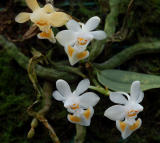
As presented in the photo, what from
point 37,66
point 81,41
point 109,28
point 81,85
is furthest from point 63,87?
point 109,28

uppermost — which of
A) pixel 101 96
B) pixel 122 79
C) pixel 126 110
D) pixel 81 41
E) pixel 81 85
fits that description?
pixel 81 41

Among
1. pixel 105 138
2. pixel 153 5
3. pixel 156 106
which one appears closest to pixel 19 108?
pixel 105 138

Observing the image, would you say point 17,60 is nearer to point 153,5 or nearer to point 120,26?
point 120,26

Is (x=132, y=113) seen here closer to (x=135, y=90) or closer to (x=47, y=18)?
(x=135, y=90)

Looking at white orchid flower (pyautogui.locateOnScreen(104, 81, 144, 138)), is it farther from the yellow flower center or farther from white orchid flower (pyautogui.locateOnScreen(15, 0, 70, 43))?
white orchid flower (pyautogui.locateOnScreen(15, 0, 70, 43))

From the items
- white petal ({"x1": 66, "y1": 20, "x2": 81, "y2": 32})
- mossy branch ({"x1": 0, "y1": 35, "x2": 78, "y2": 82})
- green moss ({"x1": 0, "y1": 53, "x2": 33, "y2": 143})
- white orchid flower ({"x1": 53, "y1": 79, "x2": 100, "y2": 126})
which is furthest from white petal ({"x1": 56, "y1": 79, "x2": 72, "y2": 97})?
green moss ({"x1": 0, "y1": 53, "x2": 33, "y2": 143})

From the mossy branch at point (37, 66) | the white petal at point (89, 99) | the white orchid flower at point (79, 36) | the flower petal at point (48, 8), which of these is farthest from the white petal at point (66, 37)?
the mossy branch at point (37, 66)

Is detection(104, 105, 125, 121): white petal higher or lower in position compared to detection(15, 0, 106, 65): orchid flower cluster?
lower
